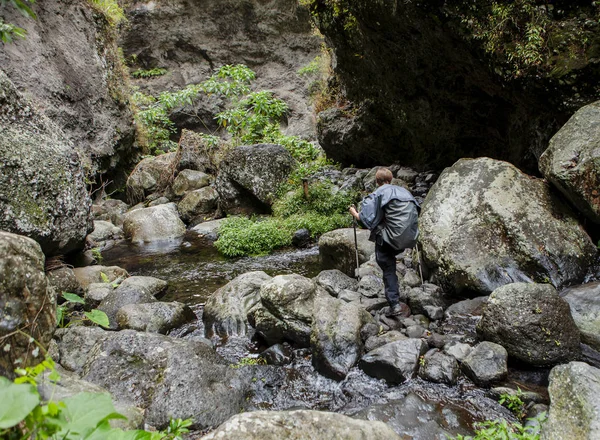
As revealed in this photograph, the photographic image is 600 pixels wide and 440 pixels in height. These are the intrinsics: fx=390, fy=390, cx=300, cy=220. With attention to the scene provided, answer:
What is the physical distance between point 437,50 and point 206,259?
746 centimetres

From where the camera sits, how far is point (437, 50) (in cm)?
866

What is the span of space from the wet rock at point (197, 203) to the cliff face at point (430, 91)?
202 inches

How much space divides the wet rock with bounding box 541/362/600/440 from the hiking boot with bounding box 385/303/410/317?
7.83 feet

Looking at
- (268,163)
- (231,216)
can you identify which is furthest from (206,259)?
(268,163)

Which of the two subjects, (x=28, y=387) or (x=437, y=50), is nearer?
(x=28, y=387)

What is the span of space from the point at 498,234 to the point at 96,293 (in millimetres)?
6740

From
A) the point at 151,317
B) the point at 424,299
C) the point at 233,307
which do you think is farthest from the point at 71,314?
the point at 424,299

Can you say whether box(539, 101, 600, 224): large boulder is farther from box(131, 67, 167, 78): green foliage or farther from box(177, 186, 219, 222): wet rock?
box(131, 67, 167, 78): green foliage

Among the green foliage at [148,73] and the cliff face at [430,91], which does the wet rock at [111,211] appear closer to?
the cliff face at [430,91]

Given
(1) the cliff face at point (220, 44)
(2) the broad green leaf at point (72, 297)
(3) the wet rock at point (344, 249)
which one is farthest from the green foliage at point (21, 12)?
(1) the cliff face at point (220, 44)

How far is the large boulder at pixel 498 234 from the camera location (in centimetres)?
565

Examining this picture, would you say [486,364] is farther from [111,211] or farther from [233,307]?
[111,211]

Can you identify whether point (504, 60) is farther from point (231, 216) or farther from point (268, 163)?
point (231, 216)

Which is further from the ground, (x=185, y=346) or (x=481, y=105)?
(x=481, y=105)
